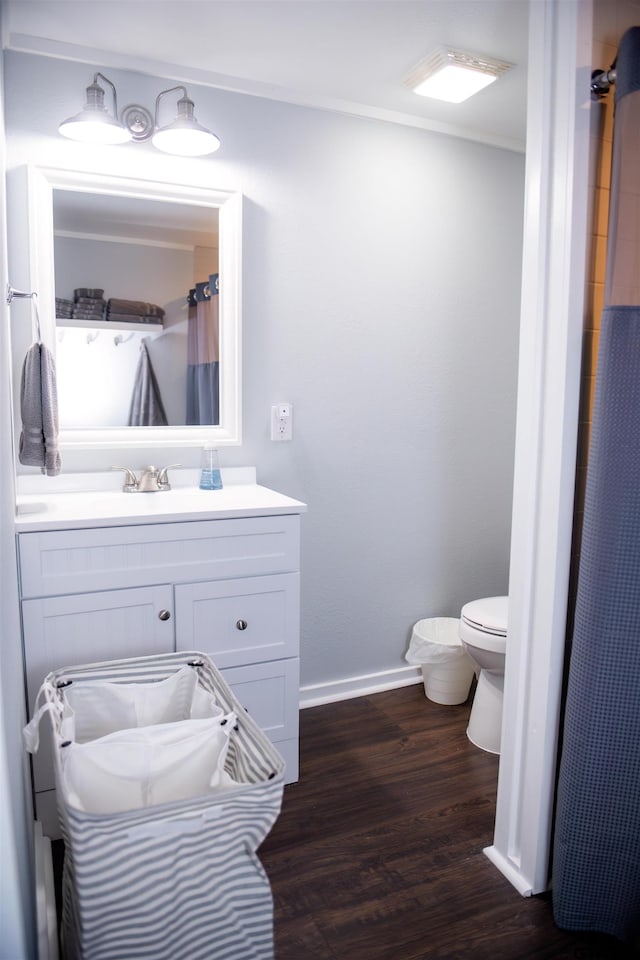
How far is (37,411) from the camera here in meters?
1.95

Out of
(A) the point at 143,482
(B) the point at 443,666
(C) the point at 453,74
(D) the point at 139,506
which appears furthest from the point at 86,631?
(C) the point at 453,74

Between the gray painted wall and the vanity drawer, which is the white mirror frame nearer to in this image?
the gray painted wall

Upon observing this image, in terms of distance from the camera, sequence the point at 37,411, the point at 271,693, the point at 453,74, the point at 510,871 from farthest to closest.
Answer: the point at 453,74
the point at 271,693
the point at 37,411
the point at 510,871

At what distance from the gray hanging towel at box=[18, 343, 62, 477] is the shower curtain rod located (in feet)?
5.24

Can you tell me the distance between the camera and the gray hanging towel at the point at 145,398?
227 centimetres

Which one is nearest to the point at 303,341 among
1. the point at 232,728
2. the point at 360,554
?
the point at 360,554

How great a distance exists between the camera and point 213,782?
1378mm

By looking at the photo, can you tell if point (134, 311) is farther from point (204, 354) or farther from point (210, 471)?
point (210, 471)

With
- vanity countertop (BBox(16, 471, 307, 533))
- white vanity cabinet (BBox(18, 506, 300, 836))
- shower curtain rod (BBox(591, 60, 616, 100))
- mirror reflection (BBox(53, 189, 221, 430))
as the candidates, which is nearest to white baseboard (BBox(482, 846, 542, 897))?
white vanity cabinet (BBox(18, 506, 300, 836))

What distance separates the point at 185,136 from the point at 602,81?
48.7 inches

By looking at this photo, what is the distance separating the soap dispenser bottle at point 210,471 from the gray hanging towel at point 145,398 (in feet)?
0.64

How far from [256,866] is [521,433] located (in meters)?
1.13

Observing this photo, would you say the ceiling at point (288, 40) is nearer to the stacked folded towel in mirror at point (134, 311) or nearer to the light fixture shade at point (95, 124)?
the light fixture shade at point (95, 124)

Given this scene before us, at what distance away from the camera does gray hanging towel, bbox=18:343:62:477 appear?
1947 millimetres
